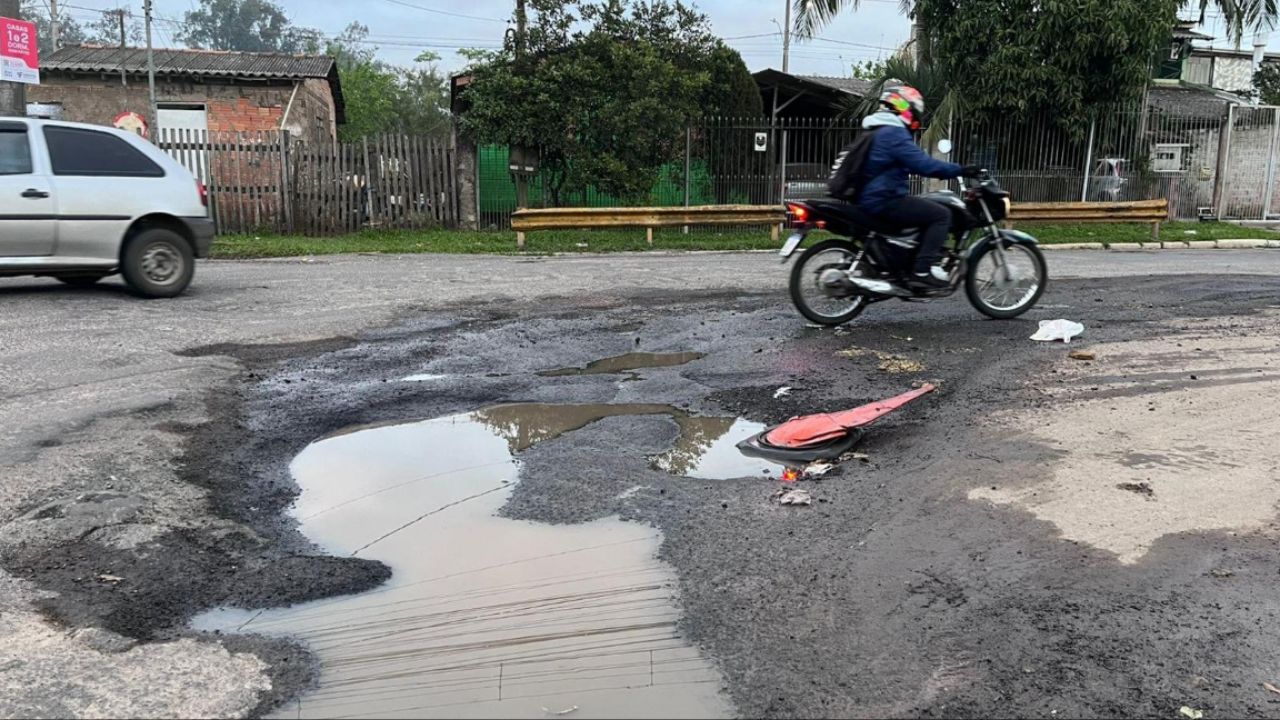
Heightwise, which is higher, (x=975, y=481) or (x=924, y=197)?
(x=924, y=197)

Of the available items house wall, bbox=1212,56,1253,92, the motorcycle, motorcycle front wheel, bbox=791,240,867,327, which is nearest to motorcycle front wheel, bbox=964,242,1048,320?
the motorcycle

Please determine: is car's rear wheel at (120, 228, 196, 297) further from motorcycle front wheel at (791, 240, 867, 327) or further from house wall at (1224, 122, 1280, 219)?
house wall at (1224, 122, 1280, 219)

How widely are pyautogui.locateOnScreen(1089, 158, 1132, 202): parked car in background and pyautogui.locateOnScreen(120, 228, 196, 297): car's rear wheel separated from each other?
18.1 m

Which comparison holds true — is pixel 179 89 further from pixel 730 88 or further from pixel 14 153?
pixel 14 153

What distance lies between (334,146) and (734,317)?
1204cm

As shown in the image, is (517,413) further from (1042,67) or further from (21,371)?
(1042,67)

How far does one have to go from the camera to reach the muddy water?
2.89 metres

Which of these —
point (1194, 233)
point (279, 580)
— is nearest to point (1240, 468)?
point (279, 580)

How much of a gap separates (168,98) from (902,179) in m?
21.8

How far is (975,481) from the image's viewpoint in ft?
14.4

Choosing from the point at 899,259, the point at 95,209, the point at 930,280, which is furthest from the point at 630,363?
the point at 95,209

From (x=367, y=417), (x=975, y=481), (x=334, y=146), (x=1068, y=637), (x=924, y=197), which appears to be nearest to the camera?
(x=1068, y=637)

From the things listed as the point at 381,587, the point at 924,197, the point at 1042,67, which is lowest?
the point at 381,587

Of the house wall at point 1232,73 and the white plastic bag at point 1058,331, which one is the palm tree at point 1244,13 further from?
the white plastic bag at point 1058,331
